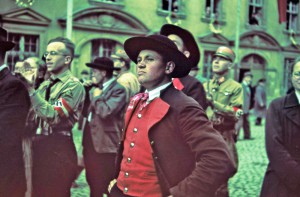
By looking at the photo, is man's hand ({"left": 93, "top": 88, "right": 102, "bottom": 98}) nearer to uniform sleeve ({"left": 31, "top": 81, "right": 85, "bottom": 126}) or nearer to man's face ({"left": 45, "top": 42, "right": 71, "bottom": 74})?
uniform sleeve ({"left": 31, "top": 81, "right": 85, "bottom": 126})

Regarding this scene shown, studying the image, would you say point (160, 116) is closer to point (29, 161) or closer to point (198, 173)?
point (198, 173)

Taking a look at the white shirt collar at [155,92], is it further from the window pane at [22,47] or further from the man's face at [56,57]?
the window pane at [22,47]

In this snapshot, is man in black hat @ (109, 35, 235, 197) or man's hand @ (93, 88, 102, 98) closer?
man in black hat @ (109, 35, 235, 197)

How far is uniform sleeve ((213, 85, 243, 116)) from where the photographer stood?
6.12 meters

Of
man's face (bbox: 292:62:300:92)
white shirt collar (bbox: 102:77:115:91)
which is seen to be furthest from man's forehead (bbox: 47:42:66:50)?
man's face (bbox: 292:62:300:92)

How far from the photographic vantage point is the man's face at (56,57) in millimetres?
4688

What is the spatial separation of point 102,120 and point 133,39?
262cm

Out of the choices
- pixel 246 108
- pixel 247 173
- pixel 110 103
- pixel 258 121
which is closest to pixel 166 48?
pixel 110 103

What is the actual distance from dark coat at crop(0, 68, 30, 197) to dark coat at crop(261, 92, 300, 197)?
5.75 ft

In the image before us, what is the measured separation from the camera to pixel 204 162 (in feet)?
9.57

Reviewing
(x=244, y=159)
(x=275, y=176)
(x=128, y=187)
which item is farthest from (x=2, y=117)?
(x=244, y=159)

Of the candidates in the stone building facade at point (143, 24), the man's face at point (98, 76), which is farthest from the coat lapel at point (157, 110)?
the stone building facade at point (143, 24)

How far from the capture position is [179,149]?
3.09 m

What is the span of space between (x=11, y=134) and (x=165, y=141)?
103cm
